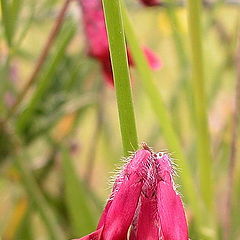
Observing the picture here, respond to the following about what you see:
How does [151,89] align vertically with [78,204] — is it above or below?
above

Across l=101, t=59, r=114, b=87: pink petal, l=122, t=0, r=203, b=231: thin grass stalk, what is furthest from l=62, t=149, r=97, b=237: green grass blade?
l=122, t=0, r=203, b=231: thin grass stalk

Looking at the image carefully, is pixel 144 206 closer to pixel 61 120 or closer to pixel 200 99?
pixel 200 99

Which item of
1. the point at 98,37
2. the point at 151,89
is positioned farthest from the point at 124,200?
the point at 98,37

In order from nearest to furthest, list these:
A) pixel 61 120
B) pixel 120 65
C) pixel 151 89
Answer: pixel 120 65 < pixel 151 89 < pixel 61 120

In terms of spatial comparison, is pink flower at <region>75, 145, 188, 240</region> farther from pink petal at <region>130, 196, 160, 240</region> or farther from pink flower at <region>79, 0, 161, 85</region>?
pink flower at <region>79, 0, 161, 85</region>

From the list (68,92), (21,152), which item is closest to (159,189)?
(21,152)

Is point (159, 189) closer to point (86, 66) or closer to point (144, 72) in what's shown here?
point (144, 72)
